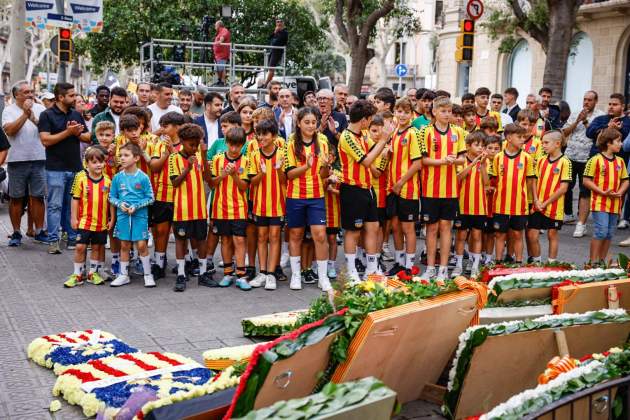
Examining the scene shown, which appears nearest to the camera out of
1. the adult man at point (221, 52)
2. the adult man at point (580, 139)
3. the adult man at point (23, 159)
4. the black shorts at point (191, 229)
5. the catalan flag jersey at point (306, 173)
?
the catalan flag jersey at point (306, 173)

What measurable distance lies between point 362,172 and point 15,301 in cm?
398

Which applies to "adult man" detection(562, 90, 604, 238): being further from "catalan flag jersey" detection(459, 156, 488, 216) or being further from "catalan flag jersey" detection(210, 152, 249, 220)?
"catalan flag jersey" detection(210, 152, 249, 220)

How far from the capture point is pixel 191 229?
899cm

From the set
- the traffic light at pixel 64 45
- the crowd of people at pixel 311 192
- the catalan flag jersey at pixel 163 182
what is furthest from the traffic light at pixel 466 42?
the catalan flag jersey at pixel 163 182

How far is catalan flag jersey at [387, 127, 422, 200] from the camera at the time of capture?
29.9 feet

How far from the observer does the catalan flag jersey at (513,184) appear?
9508mm

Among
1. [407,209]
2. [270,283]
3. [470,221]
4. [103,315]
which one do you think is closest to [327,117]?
[407,209]

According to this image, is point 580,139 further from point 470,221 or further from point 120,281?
point 120,281

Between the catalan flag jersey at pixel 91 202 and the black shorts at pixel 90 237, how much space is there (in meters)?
0.04

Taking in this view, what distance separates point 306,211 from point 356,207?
0.57m

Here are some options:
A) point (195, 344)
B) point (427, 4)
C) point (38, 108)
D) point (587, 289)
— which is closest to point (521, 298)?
point (587, 289)

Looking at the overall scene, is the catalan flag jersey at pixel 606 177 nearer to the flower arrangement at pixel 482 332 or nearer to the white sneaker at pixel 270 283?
the white sneaker at pixel 270 283

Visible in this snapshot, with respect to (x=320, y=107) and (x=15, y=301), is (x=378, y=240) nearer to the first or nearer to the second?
(x=320, y=107)

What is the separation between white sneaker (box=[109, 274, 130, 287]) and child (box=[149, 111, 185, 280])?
0.39 m
